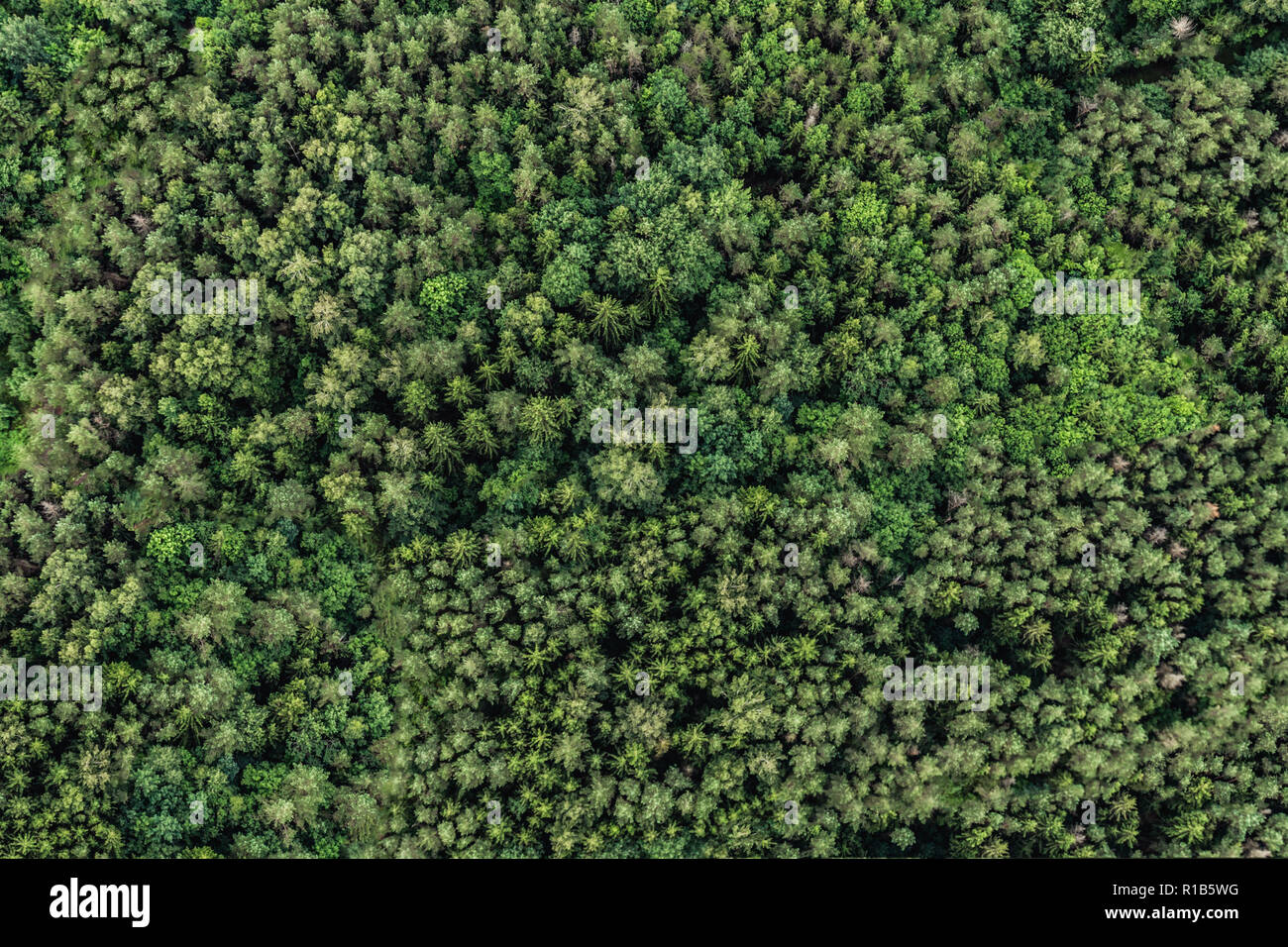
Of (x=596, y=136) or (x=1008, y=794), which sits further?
(x=596, y=136)

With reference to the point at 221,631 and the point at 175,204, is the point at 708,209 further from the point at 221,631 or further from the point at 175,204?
the point at 221,631

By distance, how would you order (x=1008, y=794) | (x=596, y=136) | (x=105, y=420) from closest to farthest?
(x=1008, y=794)
(x=105, y=420)
(x=596, y=136)

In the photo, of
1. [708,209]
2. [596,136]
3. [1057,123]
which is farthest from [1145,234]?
[596,136]

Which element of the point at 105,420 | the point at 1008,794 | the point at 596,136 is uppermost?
the point at 596,136

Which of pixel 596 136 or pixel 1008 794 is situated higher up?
pixel 596 136

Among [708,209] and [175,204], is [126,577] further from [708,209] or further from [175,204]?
[708,209]

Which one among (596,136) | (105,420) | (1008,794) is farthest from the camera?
(596,136)
